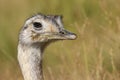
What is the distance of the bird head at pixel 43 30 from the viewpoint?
674 centimetres

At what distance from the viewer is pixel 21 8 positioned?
13.8 meters

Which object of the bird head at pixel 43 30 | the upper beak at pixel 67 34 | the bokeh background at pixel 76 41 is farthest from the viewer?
the bokeh background at pixel 76 41

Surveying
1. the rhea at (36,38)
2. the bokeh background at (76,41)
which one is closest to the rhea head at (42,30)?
the rhea at (36,38)

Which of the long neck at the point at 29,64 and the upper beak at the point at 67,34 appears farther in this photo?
the long neck at the point at 29,64

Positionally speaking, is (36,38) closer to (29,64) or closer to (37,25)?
(37,25)

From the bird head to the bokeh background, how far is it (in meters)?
1.35

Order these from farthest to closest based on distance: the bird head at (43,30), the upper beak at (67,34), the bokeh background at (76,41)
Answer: the bokeh background at (76,41) < the bird head at (43,30) < the upper beak at (67,34)

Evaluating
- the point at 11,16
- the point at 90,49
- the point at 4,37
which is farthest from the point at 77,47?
the point at 11,16

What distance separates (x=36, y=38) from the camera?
6.80 m

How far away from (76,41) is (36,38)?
3785 mm

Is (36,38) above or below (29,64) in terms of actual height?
above

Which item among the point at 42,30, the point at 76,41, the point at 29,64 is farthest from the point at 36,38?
the point at 76,41

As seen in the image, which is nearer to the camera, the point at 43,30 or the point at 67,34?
the point at 67,34

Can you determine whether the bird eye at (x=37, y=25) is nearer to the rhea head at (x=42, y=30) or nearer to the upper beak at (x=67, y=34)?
the rhea head at (x=42, y=30)
